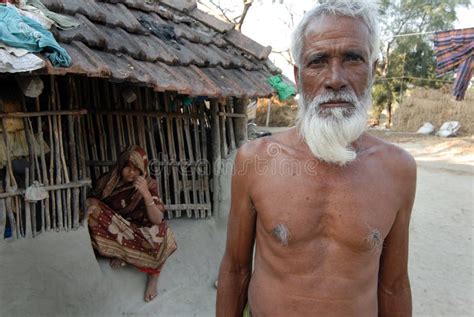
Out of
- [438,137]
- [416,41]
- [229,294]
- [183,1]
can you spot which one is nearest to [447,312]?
[229,294]

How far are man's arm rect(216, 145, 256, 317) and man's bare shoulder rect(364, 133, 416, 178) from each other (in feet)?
1.85

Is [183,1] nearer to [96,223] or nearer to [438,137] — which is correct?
[96,223]

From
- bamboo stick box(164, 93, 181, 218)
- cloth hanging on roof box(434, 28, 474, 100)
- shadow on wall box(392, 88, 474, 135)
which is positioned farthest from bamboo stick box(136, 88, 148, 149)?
shadow on wall box(392, 88, 474, 135)

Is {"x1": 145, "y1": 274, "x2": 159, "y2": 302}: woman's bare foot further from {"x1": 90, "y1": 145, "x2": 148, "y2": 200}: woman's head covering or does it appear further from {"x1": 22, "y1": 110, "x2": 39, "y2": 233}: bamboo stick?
{"x1": 22, "y1": 110, "x2": 39, "y2": 233}: bamboo stick

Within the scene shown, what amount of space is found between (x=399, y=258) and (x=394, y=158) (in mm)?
439

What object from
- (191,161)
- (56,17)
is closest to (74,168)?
(56,17)

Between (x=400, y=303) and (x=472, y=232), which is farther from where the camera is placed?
(x=472, y=232)

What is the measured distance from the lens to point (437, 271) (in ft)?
18.0

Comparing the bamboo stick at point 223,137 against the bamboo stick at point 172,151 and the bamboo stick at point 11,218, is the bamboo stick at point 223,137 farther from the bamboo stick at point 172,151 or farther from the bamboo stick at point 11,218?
the bamboo stick at point 11,218

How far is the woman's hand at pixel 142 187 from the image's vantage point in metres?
3.81

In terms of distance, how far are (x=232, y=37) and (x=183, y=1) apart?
0.82 metres

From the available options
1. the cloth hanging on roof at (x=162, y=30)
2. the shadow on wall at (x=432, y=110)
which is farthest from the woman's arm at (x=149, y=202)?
the shadow on wall at (x=432, y=110)

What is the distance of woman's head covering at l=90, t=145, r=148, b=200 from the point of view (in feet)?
12.5

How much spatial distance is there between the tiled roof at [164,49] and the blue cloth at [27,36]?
10cm
